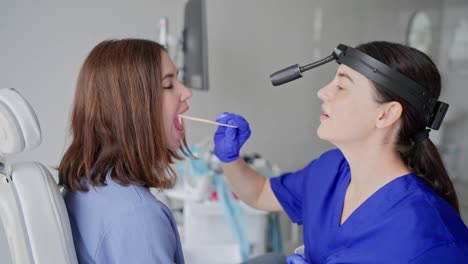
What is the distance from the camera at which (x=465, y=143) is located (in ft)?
9.53

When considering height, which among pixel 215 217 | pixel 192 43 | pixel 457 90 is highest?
pixel 192 43

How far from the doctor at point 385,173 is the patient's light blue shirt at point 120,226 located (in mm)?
407

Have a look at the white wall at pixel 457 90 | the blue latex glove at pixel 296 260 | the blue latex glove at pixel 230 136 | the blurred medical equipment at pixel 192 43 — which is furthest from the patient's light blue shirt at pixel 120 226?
the white wall at pixel 457 90

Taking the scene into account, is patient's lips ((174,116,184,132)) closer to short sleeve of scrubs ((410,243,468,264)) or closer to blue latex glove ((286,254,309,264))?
blue latex glove ((286,254,309,264))

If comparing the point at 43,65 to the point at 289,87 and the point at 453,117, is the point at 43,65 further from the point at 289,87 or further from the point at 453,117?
the point at 453,117

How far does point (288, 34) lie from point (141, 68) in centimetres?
168

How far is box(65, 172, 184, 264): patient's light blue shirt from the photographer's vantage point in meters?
0.81

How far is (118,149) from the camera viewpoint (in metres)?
0.96

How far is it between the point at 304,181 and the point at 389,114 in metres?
0.42

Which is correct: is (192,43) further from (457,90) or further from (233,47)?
(457,90)

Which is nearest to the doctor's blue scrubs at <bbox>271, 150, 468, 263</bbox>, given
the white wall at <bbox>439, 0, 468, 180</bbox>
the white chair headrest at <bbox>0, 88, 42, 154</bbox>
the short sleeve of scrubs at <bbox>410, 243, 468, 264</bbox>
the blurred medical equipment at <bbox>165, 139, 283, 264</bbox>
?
the short sleeve of scrubs at <bbox>410, 243, 468, 264</bbox>

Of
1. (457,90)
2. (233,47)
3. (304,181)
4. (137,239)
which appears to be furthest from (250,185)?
(457,90)

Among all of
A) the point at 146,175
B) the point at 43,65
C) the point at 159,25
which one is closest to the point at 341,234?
the point at 146,175

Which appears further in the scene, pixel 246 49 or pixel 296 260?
pixel 246 49
